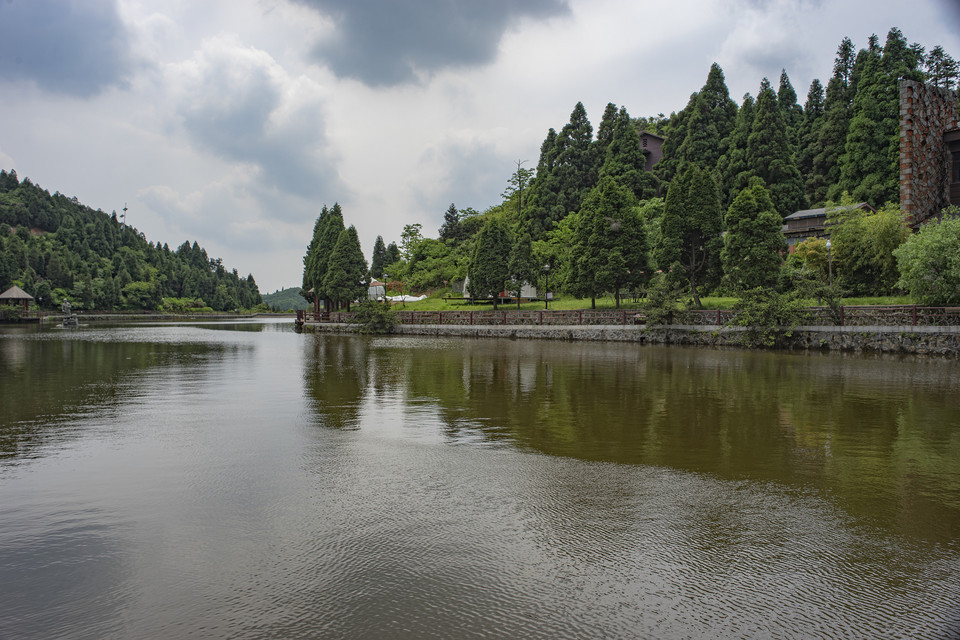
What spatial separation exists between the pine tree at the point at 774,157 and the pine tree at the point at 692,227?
20.0 m

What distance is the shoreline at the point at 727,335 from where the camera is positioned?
2069 cm

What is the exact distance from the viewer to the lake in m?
3.27

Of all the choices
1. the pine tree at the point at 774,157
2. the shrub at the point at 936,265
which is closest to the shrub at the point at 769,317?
the shrub at the point at 936,265

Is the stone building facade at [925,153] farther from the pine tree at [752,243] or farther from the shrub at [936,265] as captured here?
the shrub at [936,265]

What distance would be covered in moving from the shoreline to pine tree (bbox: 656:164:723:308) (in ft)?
12.8

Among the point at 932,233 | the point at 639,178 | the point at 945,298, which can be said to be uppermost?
the point at 639,178

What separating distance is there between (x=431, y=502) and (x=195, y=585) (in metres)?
2.02

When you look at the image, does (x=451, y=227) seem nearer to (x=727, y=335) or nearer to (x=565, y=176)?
(x=565, y=176)

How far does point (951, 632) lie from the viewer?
3.07 m

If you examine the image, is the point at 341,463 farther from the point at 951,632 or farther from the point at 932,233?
the point at 932,233

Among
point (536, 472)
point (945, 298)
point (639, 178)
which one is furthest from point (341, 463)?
point (639, 178)

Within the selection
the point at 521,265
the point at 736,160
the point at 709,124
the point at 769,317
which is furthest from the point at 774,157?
the point at 769,317

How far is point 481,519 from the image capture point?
4676mm

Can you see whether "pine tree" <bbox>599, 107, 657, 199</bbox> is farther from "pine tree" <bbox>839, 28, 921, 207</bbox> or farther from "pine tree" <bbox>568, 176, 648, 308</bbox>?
"pine tree" <bbox>568, 176, 648, 308</bbox>
